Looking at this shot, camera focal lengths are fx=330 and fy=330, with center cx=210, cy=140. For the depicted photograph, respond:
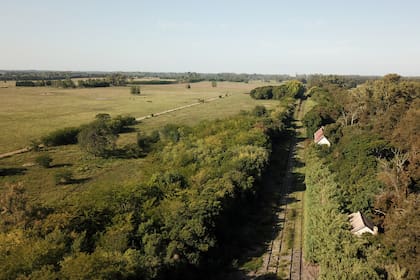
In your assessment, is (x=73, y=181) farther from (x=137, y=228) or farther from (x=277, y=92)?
(x=277, y=92)

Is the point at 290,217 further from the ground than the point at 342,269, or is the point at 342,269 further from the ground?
the point at 342,269

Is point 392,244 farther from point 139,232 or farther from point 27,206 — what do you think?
point 27,206

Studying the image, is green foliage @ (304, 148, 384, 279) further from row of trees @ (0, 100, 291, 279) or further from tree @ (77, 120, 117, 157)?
tree @ (77, 120, 117, 157)

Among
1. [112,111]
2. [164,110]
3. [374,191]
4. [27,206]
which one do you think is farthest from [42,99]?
[374,191]

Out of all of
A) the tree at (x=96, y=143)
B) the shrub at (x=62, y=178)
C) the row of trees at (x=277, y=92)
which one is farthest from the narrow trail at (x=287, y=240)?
the row of trees at (x=277, y=92)

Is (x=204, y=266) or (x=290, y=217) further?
(x=290, y=217)

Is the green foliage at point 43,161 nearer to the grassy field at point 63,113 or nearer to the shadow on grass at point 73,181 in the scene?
the shadow on grass at point 73,181
